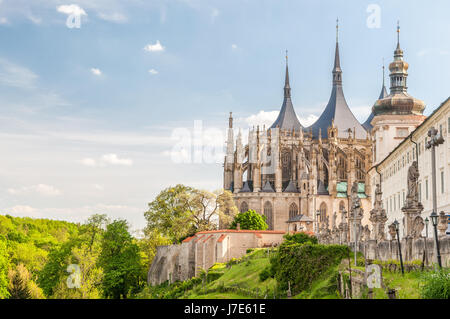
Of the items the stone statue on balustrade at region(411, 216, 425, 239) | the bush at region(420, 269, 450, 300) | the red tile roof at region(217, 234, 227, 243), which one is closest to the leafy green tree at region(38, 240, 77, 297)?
the red tile roof at region(217, 234, 227, 243)

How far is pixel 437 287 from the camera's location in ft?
56.9

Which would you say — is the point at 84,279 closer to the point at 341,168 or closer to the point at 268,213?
the point at 268,213

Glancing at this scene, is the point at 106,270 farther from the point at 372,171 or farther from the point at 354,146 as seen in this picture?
the point at 354,146

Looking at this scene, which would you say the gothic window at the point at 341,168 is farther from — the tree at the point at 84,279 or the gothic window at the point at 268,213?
the tree at the point at 84,279

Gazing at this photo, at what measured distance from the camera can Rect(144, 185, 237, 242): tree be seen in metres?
79.2

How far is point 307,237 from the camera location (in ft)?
198

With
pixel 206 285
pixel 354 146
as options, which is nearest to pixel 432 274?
pixel 206 285

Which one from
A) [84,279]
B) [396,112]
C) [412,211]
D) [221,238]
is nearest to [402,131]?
[396,112]

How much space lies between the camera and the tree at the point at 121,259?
69.4 m

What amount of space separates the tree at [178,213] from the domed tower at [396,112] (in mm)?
22651

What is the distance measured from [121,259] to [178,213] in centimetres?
1163

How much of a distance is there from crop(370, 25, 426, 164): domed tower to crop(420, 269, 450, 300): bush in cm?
5469

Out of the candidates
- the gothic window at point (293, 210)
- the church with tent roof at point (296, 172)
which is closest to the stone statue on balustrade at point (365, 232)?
the church with tent roof at point (296, 172)
